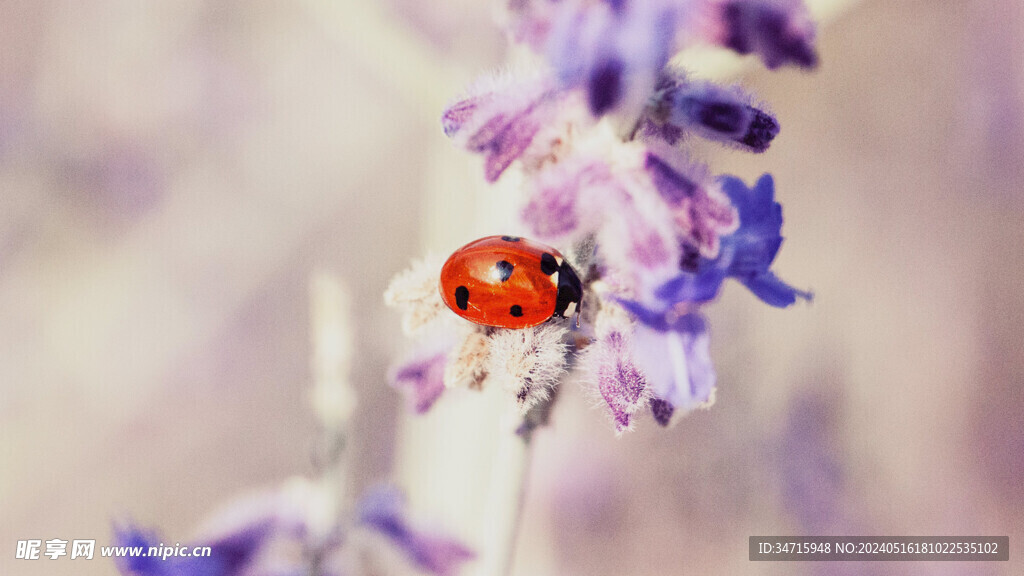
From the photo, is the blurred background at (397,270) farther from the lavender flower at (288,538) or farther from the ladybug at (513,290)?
the ladybug at (513,290)

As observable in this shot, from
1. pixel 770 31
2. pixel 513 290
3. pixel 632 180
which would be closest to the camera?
pixel 770 31

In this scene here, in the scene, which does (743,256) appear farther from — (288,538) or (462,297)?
(288,538)

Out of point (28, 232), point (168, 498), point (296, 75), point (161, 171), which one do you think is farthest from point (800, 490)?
point (28, 232)

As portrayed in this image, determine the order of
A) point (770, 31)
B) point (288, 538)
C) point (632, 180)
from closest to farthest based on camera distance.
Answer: point (770, 31)
point (632, 180)
point (288, 538)

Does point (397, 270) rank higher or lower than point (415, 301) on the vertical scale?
higher

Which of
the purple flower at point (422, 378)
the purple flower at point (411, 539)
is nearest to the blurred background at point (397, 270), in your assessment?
the purple flower at point (411, 539)

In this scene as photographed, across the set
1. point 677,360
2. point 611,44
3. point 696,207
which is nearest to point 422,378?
point 677,360

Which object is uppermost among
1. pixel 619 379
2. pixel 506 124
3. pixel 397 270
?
pixel 397 270

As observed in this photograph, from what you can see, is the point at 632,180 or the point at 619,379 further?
the point at 619,379
